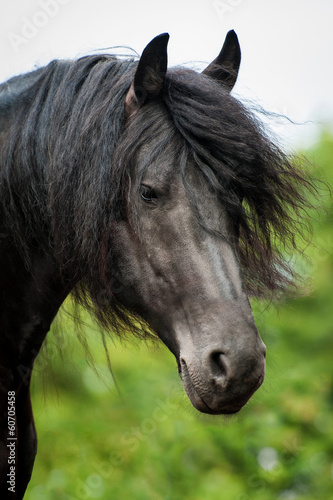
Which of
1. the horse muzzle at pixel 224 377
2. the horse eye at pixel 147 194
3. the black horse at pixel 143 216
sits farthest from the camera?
the horse eye at pixel 147 194

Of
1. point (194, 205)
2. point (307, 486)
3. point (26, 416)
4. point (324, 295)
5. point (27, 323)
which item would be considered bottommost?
point (307, 486)

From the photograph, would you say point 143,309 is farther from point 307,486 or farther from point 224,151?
point 307,486

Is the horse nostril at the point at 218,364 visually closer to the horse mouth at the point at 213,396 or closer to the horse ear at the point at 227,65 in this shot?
the horse mouth at the point at 213,396

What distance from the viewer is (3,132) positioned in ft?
9.14

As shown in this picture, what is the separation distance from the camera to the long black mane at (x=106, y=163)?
238cm

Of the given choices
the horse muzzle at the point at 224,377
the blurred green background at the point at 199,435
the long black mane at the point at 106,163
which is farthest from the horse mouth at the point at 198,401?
the blurred green background at the point at 199,435

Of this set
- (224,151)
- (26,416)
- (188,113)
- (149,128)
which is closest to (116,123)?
(149,128)

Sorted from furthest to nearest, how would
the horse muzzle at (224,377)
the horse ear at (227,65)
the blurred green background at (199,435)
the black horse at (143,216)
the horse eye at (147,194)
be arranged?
the blurred green background at (199,435) → the horse ear at (227,65) → the horse eye at (147,194) → the black horse at (143,216) → the horse muzzle at (224,377)

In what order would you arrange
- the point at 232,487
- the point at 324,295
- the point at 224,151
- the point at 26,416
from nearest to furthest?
the point at 224,151 → the point at 26,416 → the point at 232,487 → the point at 324,295

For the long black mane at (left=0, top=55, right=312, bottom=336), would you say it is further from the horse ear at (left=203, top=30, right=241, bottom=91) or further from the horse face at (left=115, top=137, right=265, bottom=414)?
the horse ear at (left=203, top=30, right=241, bottom=91)

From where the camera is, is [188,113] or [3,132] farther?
[3,132]

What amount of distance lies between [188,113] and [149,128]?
0.61 ft

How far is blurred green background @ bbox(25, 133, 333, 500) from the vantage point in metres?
7.55

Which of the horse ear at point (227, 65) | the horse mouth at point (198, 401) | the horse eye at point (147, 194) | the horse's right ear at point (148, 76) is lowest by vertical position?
the horse mouth at point (198, 401)
